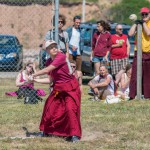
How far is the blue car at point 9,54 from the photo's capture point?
53.7ft

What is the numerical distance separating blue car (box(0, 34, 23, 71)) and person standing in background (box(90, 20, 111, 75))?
190 cm

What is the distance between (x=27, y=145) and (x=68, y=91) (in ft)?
3.47

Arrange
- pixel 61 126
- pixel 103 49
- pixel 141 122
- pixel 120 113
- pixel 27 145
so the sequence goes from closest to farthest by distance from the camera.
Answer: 1. pixel 27 145
2. pixel 61 126
3. pixel 141 122
4. pixel 120 113
5. pixel 103 49

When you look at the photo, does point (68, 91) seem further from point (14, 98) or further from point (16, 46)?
point (16, 46)

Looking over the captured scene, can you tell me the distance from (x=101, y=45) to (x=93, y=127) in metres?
5.94

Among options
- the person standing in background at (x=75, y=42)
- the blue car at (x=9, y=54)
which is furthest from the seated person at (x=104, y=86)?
the blue car at (x=9, y=54)

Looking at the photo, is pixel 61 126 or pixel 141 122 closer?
pixel 61 126

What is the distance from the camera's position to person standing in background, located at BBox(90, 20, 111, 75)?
1644cm

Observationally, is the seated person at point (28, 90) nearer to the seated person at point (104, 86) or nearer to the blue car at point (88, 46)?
the seated person at point (104, 86)

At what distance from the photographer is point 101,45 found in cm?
1650

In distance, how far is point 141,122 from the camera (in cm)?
1112

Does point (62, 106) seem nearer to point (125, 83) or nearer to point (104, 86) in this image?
point (104, 86)

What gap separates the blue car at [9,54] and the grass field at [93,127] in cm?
235

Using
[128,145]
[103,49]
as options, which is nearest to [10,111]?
[128,145]
